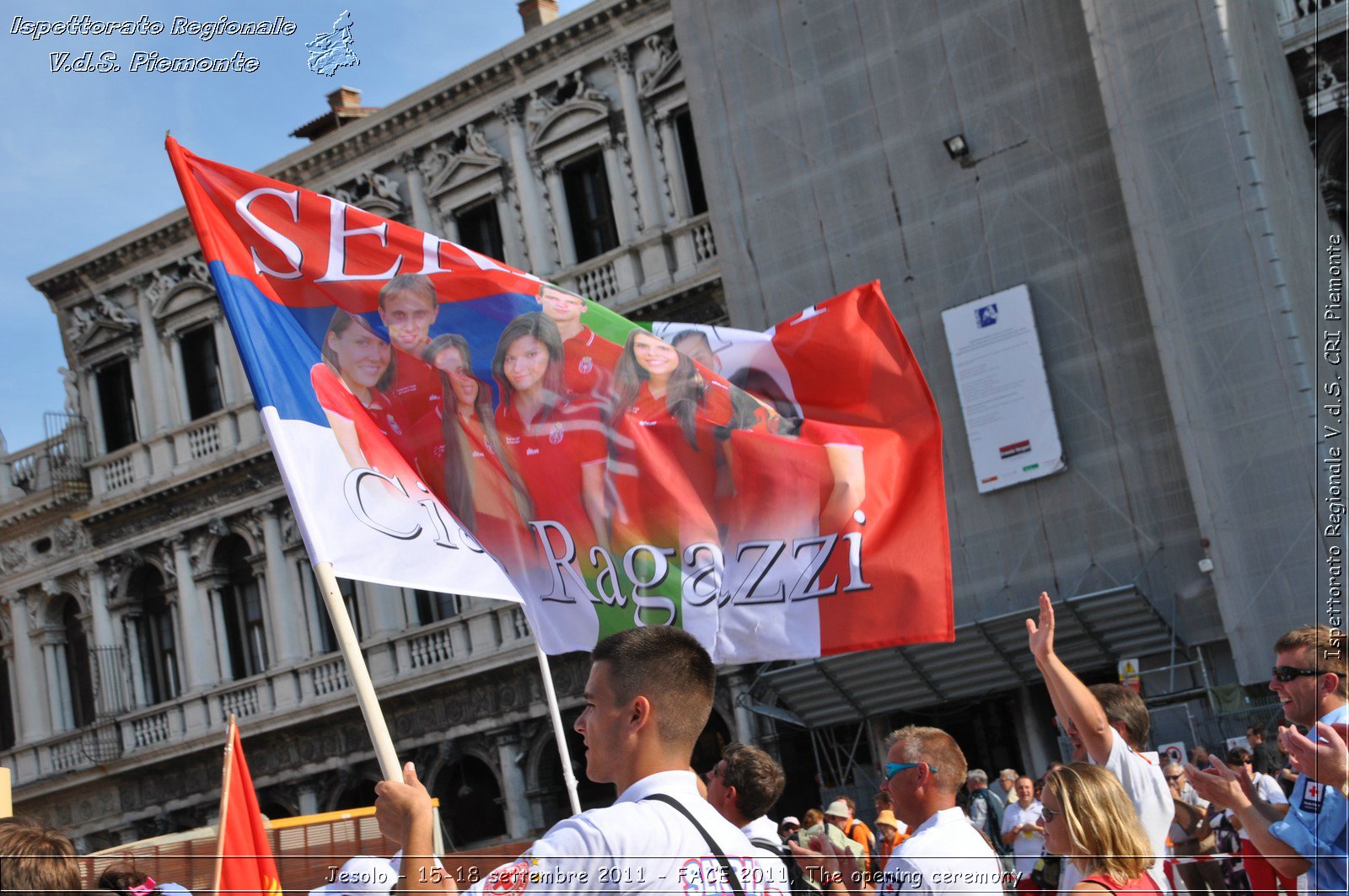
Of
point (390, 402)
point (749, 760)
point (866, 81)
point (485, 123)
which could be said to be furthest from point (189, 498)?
point (749, 760)

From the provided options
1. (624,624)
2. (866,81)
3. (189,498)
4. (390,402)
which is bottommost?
(624,624)

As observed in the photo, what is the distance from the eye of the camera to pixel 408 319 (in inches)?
284

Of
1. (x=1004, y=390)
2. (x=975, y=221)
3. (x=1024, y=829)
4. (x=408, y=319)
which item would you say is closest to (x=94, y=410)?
(x=975, y=221)

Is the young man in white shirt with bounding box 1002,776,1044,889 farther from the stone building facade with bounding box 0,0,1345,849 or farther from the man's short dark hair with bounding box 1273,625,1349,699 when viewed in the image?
the stone building facade with bounding box 0,0,1345,849

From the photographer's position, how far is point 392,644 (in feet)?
70.9

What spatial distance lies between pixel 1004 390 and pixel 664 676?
14611mm

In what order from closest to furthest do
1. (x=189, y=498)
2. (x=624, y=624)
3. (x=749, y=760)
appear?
1. (x=749, y=760)
2. (x=624, y=624)
3. (x=189, y=498)

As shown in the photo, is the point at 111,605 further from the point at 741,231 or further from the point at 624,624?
the point at 624,624

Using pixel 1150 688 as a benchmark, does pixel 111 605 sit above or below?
above

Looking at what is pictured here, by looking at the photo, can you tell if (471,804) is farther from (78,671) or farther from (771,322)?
(771,322)

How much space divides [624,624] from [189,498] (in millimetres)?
18788

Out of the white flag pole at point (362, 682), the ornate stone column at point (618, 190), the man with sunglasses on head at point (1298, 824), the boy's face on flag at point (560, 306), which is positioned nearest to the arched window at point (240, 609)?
the ornate stone column at point (618, 190)

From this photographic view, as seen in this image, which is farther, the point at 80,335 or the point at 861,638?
the point at 80,335

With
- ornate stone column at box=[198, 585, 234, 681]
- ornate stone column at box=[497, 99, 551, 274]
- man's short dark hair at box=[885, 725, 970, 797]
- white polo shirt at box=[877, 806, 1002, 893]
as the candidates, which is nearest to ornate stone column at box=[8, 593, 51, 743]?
ornate stone column at box=[198, 585, 234, 681]
